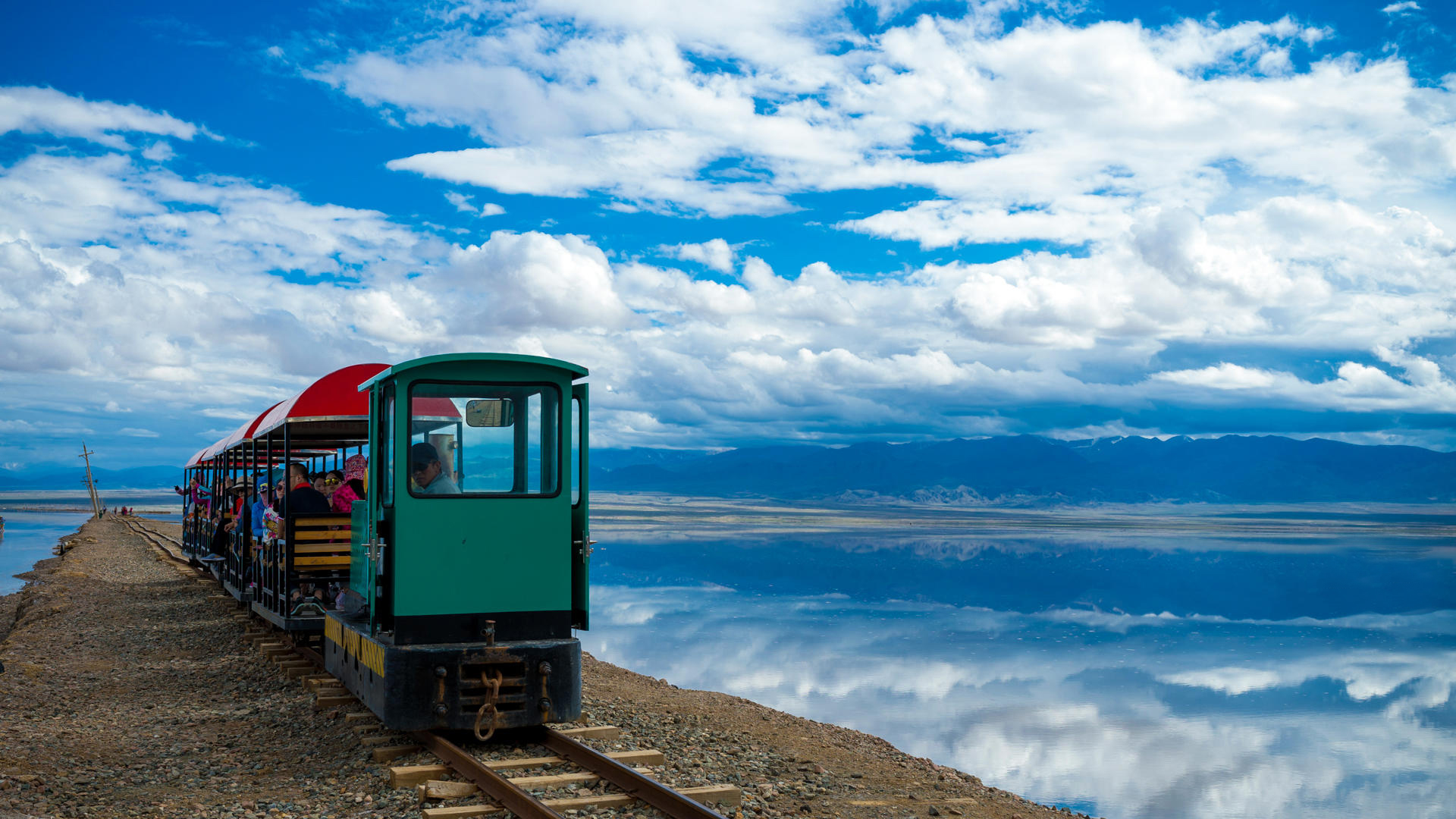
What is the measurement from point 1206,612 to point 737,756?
93.8 feet

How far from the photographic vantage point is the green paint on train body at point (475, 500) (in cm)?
784

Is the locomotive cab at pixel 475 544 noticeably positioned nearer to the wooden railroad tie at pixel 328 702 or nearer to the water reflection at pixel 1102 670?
the wooden railroad tie at pixel 328 702

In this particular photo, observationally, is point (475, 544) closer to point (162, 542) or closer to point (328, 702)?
point (328, 702)

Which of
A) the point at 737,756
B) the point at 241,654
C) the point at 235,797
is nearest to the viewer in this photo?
the point at 235,797

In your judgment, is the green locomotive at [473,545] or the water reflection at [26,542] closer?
the green locomotive at [473,545]

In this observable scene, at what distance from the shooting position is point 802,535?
78.4 meters

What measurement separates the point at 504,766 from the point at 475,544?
162 cm

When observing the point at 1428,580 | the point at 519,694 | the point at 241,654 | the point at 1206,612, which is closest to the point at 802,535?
the point at 1428,580

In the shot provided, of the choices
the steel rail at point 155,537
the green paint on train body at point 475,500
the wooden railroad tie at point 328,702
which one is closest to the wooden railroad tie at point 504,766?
the green paint on train body at point 475,500

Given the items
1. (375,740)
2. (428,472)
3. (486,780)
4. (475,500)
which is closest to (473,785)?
(486,780)

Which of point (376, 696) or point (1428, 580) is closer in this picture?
point (376, 696)

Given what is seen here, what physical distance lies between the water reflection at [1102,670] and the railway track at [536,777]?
6395 millimetres

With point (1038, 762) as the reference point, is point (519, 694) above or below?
above

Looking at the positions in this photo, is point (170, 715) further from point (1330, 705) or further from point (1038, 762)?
point (1330, 705)
